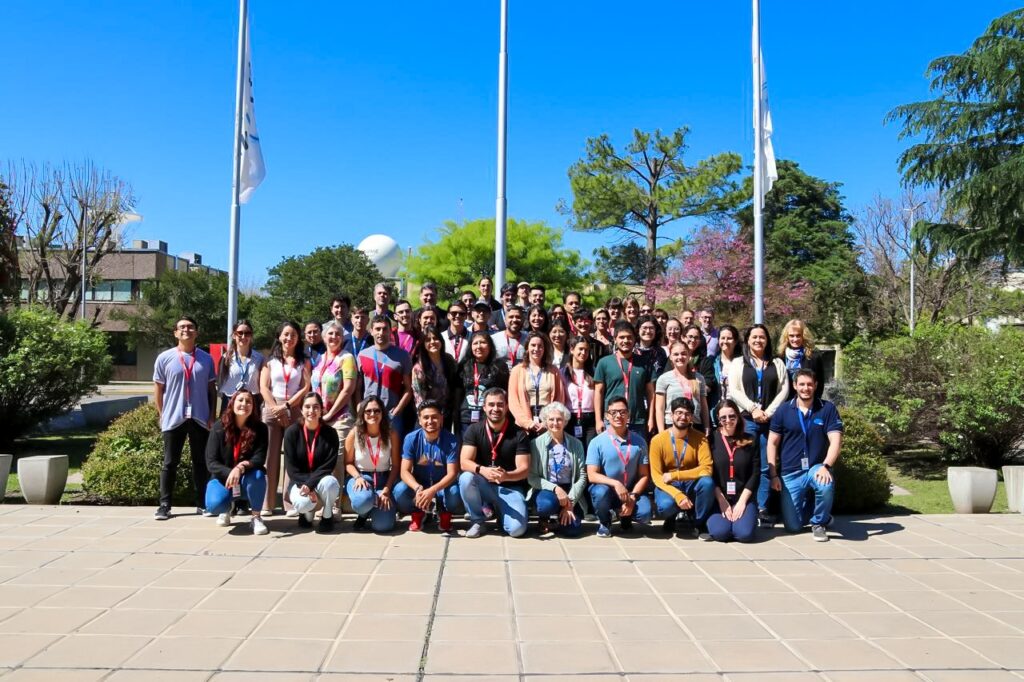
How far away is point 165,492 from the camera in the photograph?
22.6 ft

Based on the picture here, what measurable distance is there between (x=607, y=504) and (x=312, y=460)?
2.50m

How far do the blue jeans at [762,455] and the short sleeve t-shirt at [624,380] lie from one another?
936mm

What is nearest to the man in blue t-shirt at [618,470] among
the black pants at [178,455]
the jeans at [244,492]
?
the jeans at [244,492]

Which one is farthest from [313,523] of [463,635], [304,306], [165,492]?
[304,306]

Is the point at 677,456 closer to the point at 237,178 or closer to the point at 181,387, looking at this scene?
the point at 181,387

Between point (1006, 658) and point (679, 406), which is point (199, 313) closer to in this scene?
point (679, 406)

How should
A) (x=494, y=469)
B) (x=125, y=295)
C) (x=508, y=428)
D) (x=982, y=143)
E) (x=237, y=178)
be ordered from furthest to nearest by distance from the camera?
(x=125, y=295), (x=982, y=143), (x=237, y=178), (x=508, y=428), (x=494, y=469)

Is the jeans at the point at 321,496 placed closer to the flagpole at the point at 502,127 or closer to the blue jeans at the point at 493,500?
the blue jeans at the point at 493,500

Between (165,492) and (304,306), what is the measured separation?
115ft

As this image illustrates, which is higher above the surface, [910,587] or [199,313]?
[199,313]

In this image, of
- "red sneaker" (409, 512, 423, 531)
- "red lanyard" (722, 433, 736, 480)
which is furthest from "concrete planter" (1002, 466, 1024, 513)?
"red sneaker" (409, 512, 423, 531)

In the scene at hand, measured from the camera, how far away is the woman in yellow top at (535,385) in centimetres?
661

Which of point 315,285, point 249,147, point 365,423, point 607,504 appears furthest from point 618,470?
point 315,285

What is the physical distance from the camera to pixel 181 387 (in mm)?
6922
